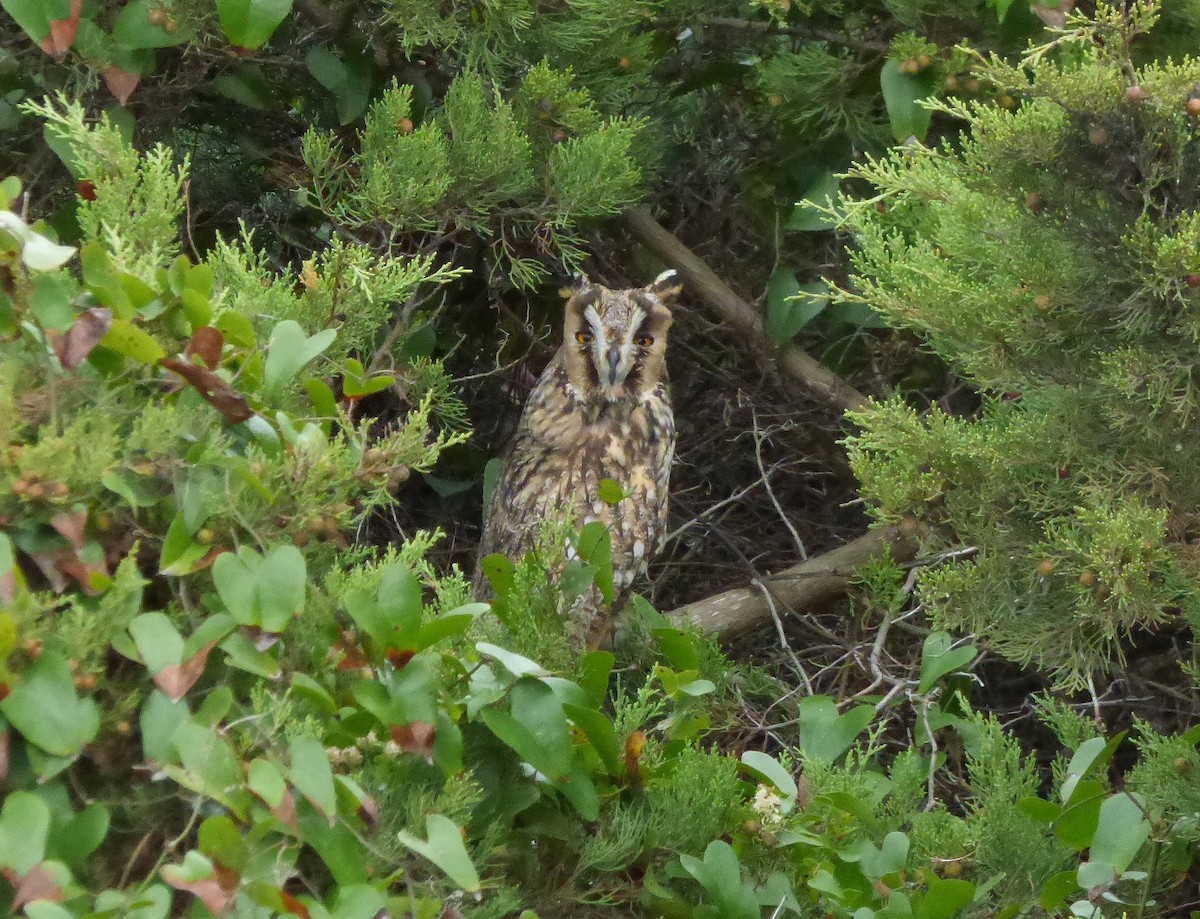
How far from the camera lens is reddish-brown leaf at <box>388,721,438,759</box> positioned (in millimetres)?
1186

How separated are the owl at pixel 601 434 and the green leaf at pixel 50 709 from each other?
5.18 ft

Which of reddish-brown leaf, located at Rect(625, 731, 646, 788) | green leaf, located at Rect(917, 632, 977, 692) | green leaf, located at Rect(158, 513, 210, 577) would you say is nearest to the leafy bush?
green leaf, located at Rect(917, 632, 977, 692)

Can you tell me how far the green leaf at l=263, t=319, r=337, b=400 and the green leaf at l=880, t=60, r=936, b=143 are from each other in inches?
51.2

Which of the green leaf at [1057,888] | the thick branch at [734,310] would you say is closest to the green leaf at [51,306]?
the green leaf at [1057,888]

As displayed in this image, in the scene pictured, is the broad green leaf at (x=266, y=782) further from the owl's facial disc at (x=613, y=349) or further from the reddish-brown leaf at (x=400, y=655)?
the owl's facial disc at (x=613, y=349)

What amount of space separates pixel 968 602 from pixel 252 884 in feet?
3.60

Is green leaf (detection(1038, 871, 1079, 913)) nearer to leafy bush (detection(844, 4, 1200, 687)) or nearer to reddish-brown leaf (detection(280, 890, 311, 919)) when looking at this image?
leafy bush (detection(844, 4, 1200, 687))

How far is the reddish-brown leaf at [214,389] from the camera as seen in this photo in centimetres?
115

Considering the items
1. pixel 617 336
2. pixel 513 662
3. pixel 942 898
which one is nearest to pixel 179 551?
pixel 513 662

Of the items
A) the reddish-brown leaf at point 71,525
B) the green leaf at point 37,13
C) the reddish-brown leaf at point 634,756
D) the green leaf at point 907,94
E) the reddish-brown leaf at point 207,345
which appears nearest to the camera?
the reddish-brown leaf at point 71,525

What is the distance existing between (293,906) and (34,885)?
0.19 m

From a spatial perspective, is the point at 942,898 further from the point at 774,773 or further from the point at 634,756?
the point at 634,756

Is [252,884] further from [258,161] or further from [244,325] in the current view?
[258,161]

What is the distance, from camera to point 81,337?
1089 mm
